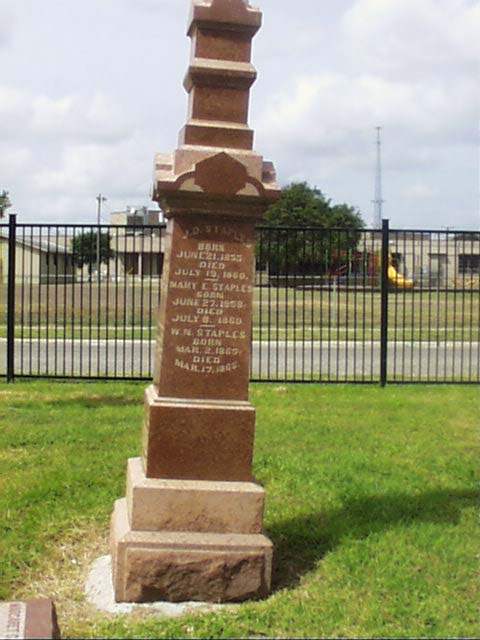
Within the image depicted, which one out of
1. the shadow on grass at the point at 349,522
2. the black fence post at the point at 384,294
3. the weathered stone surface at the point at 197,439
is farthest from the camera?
the black fence post at the point at 384,294

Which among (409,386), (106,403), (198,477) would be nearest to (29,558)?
(198,477)

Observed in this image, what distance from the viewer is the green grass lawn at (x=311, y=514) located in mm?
4555

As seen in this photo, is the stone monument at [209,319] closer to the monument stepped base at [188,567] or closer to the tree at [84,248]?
the monument stepped base at [188,567]

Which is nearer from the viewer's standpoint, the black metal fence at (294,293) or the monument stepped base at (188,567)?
the monument stepped base at (188,567)

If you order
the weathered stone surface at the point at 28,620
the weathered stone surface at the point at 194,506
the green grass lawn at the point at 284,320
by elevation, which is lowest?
the weathered stone surface at the point at 28,620

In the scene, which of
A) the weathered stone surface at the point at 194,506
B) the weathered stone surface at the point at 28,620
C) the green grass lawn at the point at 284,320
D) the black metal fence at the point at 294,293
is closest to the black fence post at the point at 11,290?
the black metal fence at the point at 294,293

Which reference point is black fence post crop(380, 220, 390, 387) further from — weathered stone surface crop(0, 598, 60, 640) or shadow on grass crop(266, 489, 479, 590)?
weathered stone surface crop(0, 598, 60, 640)

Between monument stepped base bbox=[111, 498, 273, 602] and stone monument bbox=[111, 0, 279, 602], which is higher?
stone monument bbox=[111, 0, 279, 602]

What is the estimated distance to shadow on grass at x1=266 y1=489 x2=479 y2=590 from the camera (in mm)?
5341

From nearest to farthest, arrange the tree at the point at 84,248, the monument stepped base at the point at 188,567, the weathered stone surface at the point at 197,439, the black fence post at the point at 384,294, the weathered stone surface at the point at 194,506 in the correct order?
1. the monument stepped base at the point at 188,567
2. the weathered stone surface at the point at 194,506
3. the weathered stone surface at the point at 197,439
4. the black fence post at the point at 384,294
5. the tree at the point at 84,248

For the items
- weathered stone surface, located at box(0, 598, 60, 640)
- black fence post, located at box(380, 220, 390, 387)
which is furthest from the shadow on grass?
black fence post, located at box(380, 220, 390, 387)

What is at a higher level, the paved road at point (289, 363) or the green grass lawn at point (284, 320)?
the green grass lawn at point (284, 320)

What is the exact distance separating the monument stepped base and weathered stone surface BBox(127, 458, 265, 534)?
0.06 meters

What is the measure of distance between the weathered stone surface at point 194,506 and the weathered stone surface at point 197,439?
0.08 m
